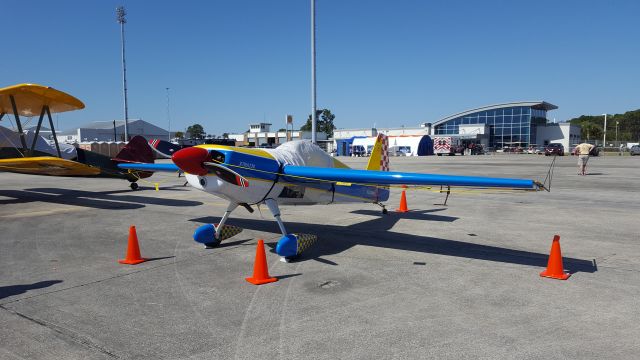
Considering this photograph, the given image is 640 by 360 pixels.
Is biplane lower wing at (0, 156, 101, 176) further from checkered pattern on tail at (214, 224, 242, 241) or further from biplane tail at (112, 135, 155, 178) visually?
checkered pattern on tail at (214, 224, 242, 241)

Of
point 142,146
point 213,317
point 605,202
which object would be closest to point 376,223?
point 213,317

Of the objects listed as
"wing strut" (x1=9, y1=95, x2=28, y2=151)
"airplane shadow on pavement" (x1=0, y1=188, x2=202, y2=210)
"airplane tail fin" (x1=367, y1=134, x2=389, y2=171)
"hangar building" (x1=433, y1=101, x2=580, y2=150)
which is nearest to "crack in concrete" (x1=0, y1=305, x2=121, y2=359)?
"airplane tail fin" (x1=367, y1=134, x2=389, y2=171)

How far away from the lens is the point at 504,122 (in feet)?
284

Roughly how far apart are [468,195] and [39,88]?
16.5m

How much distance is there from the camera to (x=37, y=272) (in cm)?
653

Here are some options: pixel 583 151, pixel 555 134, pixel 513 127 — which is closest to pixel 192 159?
pixel 583 151

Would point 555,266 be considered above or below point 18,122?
below

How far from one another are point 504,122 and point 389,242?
3463 inches

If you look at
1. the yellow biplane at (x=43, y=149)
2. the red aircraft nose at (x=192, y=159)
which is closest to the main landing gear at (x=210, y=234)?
the red aircraft nose at (x=192, y=159)

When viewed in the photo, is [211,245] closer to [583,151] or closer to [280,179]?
[280,179]

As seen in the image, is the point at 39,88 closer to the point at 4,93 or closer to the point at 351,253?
the point at 4,93

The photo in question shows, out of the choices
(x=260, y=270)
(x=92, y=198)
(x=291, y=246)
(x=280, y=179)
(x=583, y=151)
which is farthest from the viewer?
(x=583, y=151)

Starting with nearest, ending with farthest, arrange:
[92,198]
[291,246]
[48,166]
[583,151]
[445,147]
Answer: [291,246]
[48,166]
[92,198]
[583,151]
[445,147]

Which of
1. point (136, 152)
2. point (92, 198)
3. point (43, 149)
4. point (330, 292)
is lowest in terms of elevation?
point (330, 292)
